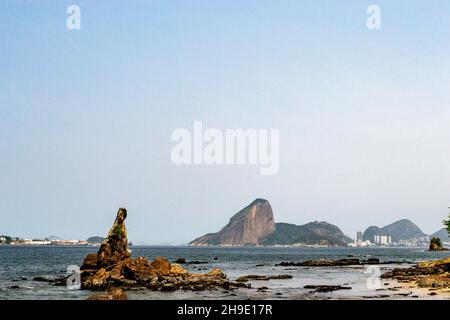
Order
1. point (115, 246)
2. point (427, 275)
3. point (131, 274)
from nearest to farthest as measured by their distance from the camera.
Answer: point (131, 274)
point (115, 246)
point (427, 275)

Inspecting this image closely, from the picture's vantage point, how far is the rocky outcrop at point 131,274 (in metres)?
65.9

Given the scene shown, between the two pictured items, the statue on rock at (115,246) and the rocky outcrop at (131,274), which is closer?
the rocky outcrop at (131,274)

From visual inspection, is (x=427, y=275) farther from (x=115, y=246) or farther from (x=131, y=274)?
(x=115, y=246)

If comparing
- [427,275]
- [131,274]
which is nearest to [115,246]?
[131,274]

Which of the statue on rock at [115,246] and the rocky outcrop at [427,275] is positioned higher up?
the statue on rock at [115,246]

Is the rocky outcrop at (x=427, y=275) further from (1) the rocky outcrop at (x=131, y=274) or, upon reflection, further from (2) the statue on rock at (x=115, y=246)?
(2) the statue on rock at (x=115, y=246)

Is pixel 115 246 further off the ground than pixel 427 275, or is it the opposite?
pixel 115 246

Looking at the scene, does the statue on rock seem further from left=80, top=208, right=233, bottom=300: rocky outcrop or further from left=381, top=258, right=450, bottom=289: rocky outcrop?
left=381, top=258, right=450, bottom=289: rocky outcrop

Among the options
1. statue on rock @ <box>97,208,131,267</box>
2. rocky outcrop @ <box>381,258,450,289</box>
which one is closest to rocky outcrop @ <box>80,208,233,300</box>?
statue on rock @ <box>97,208,131,267</box>

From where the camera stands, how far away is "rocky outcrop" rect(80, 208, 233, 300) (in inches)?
2596

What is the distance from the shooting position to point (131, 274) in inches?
2719

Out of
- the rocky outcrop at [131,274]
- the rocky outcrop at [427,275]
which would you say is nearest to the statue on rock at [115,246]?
the rocky outcrop at [131,274]
